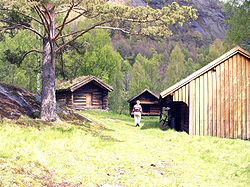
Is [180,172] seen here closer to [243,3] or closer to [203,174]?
[203,174]

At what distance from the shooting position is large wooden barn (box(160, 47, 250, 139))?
49.4 feet

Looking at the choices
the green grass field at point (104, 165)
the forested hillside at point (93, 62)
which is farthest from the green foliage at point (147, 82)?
the green grass field at point (104, 165)

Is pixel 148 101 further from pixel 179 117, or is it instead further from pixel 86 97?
pixel 179 117

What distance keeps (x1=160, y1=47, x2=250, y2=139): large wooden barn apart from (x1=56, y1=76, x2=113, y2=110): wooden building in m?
17.7

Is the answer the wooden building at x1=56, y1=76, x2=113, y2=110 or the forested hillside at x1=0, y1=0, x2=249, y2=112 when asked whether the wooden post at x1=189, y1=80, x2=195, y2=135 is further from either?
the wooden building at x1=56, y1=76, x2=113, y2=110

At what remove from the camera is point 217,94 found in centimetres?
1523

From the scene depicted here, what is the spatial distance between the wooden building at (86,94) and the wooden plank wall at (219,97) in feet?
58.1

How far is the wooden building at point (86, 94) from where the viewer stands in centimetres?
3197

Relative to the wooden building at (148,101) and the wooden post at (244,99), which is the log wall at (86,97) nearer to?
the wooden building at (148,101)

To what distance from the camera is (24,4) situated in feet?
36.8

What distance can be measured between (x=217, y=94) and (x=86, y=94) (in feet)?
68.0

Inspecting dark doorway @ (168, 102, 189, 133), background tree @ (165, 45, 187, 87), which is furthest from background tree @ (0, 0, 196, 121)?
background tree @ (165, 45, 187, 87)

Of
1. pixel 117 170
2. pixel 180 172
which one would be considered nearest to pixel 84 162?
pixel 117 170

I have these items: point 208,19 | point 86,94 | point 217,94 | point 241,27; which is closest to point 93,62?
point 86,94
